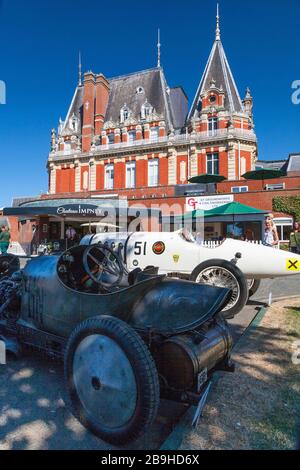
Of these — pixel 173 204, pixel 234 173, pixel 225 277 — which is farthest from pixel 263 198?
pixel 225 277

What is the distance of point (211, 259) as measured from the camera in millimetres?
5781

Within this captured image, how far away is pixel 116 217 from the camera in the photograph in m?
22.7

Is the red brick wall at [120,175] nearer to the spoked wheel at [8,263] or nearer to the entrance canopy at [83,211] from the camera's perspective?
the entrance canopy at [83,211]

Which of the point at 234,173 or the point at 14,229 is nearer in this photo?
the point at 234,173

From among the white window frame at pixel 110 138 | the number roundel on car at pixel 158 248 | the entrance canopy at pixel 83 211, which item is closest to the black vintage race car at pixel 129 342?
the number roundel on car at pixel 158 248

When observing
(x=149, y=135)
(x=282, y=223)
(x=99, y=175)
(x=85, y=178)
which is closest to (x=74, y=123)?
(x=85, y=178)

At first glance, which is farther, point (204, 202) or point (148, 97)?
point (148, 97)

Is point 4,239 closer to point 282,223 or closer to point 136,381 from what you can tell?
point 136,381

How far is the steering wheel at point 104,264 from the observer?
3420mm

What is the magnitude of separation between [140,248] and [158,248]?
429mm

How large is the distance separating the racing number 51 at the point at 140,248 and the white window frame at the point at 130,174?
93.7ft

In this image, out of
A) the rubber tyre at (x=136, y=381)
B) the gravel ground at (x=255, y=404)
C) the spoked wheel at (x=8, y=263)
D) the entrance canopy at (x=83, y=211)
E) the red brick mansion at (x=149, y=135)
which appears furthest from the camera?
the red brick mansion at (x=149, y=135)

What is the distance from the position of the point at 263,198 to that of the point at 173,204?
6.27m
